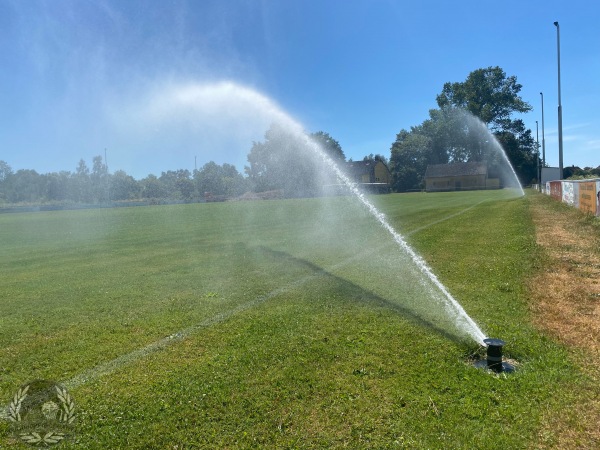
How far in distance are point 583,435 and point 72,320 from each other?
579 cm

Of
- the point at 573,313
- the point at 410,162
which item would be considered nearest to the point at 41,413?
the point at 573,313

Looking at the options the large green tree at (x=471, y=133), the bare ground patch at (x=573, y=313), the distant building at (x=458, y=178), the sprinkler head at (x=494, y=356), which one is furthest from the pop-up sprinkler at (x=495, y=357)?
the large green tree at (x=471, y=133)

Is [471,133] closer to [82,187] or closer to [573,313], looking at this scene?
[82,187]

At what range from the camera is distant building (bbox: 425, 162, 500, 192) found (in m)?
79.4

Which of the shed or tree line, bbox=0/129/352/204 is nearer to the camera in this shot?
tree line, bbox=0/129/352/204

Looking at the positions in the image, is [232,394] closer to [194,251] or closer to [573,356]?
[573,356]

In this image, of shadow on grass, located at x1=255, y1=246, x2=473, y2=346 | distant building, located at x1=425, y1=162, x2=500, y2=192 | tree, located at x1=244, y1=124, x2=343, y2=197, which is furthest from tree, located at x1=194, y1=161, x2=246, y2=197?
shadow on grass, located at x1=255, y1=246, x2=473, y2=346

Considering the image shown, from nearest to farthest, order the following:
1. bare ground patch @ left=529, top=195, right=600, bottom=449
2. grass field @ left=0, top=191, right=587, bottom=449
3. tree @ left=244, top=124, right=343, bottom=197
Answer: bare ground patch @ left=529, top=195, right=600, bottom=449 < grass field @ left=0, top=191, right=587, bottom=449 < tree @ left=244, top=124, right=343, bottom=197

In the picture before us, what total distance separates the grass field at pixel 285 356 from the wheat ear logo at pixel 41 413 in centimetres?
9

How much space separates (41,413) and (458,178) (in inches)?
3373

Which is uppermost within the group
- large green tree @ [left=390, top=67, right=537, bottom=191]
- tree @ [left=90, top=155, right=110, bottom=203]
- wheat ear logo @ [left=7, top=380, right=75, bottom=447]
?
large green tree @ [left=390, top=67, right=537, bottom=191]

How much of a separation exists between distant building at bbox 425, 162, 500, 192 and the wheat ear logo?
3199 inches

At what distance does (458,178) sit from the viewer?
81875mm

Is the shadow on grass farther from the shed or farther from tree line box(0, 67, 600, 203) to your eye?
the shed
